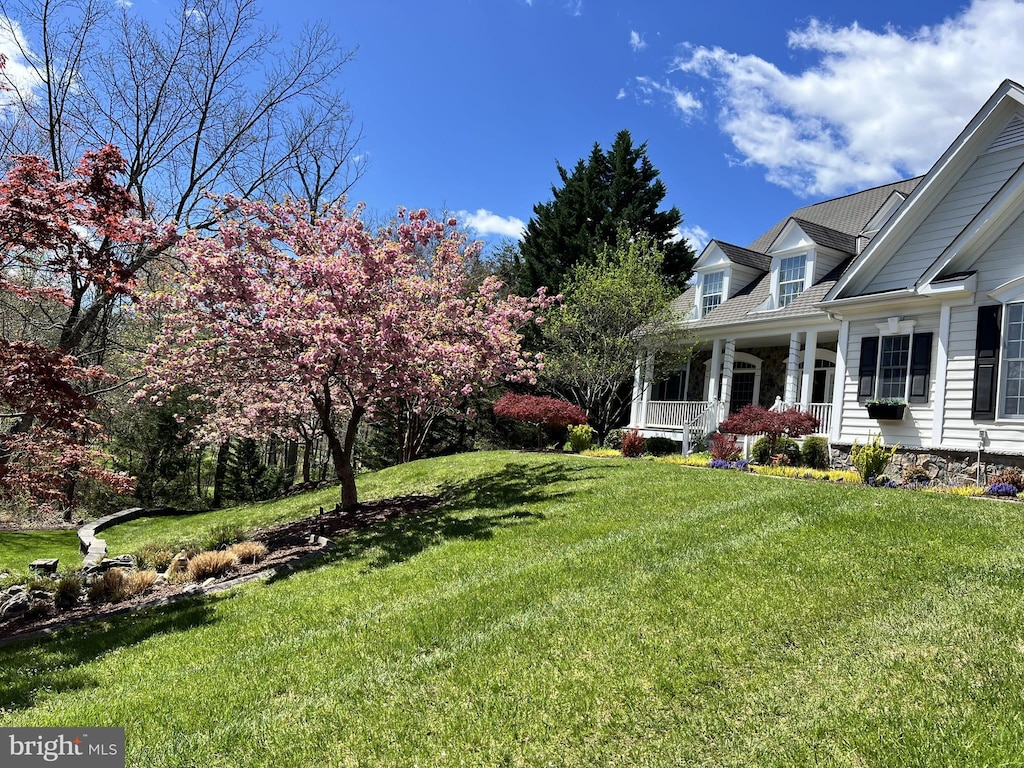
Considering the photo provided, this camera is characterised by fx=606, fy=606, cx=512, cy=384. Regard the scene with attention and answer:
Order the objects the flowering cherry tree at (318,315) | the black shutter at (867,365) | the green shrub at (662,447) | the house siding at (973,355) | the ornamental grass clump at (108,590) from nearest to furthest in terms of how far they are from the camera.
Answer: the ornamental grass clump at (108,590), the flowering cherry tree at (318,315), the house siding at (973,355), the black shutter at (867,365), the green shrub at (662,447)

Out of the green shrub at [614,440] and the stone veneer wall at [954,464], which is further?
the green shrub at [614,440]

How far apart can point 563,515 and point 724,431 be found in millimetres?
7134

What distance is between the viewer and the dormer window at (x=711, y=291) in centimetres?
1848

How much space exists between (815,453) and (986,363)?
3.39 meters

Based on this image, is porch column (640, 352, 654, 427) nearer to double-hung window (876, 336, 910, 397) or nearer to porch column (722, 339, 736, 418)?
porch column (722, 339, 736, 418)

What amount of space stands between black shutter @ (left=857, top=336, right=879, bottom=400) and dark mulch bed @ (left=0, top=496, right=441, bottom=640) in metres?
8.68

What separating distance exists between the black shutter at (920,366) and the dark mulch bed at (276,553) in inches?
354

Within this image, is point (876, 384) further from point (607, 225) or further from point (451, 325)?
point (607, 225)

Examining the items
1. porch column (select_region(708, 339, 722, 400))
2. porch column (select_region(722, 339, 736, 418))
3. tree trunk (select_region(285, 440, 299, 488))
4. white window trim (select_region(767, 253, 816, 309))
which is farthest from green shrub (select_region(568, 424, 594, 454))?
tree trunk (select_region(285, 440, 299, 488))

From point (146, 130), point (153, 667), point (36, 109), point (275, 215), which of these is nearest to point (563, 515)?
point (153, 667)

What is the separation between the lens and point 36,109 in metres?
12.7

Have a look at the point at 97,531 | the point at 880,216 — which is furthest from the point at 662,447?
the point at 97,531

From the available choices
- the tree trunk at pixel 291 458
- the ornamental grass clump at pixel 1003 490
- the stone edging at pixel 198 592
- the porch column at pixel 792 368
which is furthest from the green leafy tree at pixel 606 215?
the stone edging at pixel 198 592

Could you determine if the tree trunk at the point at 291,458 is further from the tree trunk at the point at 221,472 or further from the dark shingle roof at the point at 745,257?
the dark shingle roof at the point at 745,257
